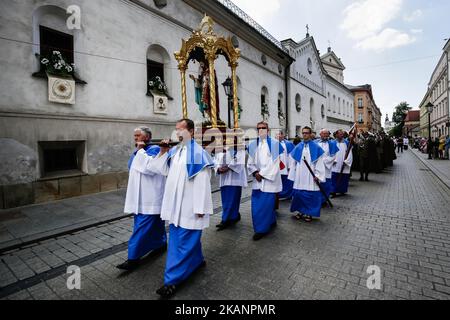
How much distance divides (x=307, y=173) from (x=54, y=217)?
18.4 ft

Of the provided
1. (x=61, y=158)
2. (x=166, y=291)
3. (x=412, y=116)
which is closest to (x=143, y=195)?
(x=166, y=291)

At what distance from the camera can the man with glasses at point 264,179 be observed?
424 centimetres

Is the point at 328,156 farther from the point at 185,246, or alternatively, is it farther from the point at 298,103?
the point at 298,103

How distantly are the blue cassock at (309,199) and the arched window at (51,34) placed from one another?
7228 millimetres

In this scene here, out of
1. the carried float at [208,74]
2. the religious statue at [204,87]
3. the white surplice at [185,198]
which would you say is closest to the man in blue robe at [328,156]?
the carried float at [208,74]

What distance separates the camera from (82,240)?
418 centimetres

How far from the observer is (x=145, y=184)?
3.36 meters

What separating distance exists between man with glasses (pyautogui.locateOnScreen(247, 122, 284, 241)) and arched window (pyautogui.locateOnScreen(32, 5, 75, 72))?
249 inches

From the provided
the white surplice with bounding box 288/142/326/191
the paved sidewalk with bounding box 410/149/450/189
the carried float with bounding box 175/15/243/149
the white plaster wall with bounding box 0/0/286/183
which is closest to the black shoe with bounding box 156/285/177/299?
the white surplice with bounding box 288/142/326/191

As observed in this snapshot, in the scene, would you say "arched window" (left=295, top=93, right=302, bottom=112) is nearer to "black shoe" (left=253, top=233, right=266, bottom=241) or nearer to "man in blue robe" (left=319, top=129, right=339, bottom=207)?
"man in blue robe" (left=319, top=129, right=339, bottom=207)

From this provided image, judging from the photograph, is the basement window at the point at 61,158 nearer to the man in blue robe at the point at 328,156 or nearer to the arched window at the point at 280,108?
the man in blue robe at the point at 328,156

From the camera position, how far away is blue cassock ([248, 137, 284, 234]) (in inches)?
166

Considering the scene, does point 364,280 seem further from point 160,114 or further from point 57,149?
point 160,114

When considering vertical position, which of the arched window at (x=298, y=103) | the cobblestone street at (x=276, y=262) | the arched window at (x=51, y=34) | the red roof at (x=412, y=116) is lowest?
the cobblestone street at (x=276, y=262)
